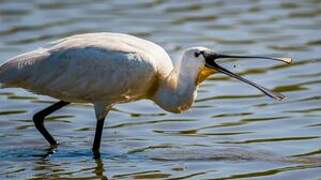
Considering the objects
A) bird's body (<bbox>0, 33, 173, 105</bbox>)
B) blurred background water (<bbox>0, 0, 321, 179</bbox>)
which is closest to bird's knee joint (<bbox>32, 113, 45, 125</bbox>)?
blurred background water (<bbox>0, 0, 321, 179</bbox>)

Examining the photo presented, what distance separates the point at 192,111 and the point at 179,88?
1.70 meters

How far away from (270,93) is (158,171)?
1.43 metres

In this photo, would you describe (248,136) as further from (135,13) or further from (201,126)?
(135,13)

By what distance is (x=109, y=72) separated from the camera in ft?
36.0

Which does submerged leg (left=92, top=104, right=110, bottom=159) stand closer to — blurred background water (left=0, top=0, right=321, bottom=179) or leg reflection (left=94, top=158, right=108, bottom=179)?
blurred background water (left=0, top=0, right=321, bottom=179)

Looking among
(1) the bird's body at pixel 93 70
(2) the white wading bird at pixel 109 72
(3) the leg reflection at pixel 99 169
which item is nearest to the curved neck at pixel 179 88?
(2) the white wading bird at pixel 109 72

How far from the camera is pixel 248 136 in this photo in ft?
37.6

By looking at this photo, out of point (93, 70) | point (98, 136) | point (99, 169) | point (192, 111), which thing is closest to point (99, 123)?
point (98, 136)

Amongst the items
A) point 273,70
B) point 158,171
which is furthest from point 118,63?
point 273,70

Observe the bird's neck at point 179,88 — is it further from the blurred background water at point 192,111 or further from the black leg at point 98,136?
the black leg at point 98,136

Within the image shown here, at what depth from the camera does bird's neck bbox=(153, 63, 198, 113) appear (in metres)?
11.0

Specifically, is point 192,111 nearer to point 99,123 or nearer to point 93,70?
point 99,123

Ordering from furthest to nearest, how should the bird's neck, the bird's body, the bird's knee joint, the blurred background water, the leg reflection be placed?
the bird's knee joint
the bird's neck
the bird's body
the blurred background water
the leg reflection

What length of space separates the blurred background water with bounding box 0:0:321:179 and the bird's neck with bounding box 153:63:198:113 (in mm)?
447
